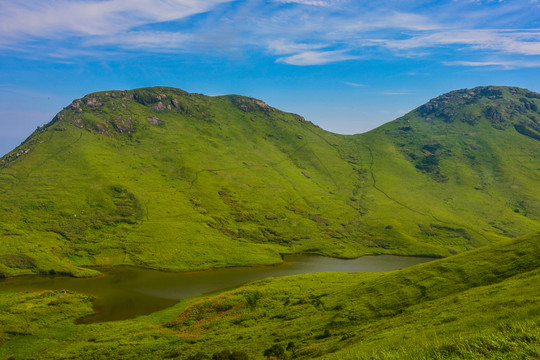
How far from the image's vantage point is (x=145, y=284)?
121000 mm

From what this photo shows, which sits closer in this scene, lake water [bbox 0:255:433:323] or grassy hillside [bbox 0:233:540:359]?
grassy hillside [bbox 0:233:540:359]

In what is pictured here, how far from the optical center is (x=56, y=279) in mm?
123812

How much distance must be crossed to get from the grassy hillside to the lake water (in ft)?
35.4

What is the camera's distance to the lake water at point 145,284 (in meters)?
96.2

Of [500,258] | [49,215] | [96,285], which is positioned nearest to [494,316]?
[500,258]

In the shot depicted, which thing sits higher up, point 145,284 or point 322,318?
point 322,318

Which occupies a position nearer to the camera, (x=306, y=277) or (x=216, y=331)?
(x=216, y=331)

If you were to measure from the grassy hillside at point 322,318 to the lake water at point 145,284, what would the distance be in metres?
10.8

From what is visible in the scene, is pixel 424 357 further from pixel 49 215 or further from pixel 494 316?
pixel 49 215

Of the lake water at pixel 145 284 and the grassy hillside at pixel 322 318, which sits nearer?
the grassy hillside at pixel 322 318

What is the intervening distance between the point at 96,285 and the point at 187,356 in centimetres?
8998

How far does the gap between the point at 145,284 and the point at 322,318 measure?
9478 centimetres

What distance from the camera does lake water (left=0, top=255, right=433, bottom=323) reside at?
96.2 metres

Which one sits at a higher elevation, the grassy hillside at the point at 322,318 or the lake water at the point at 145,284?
the grassy hillside at the point at 322,318
